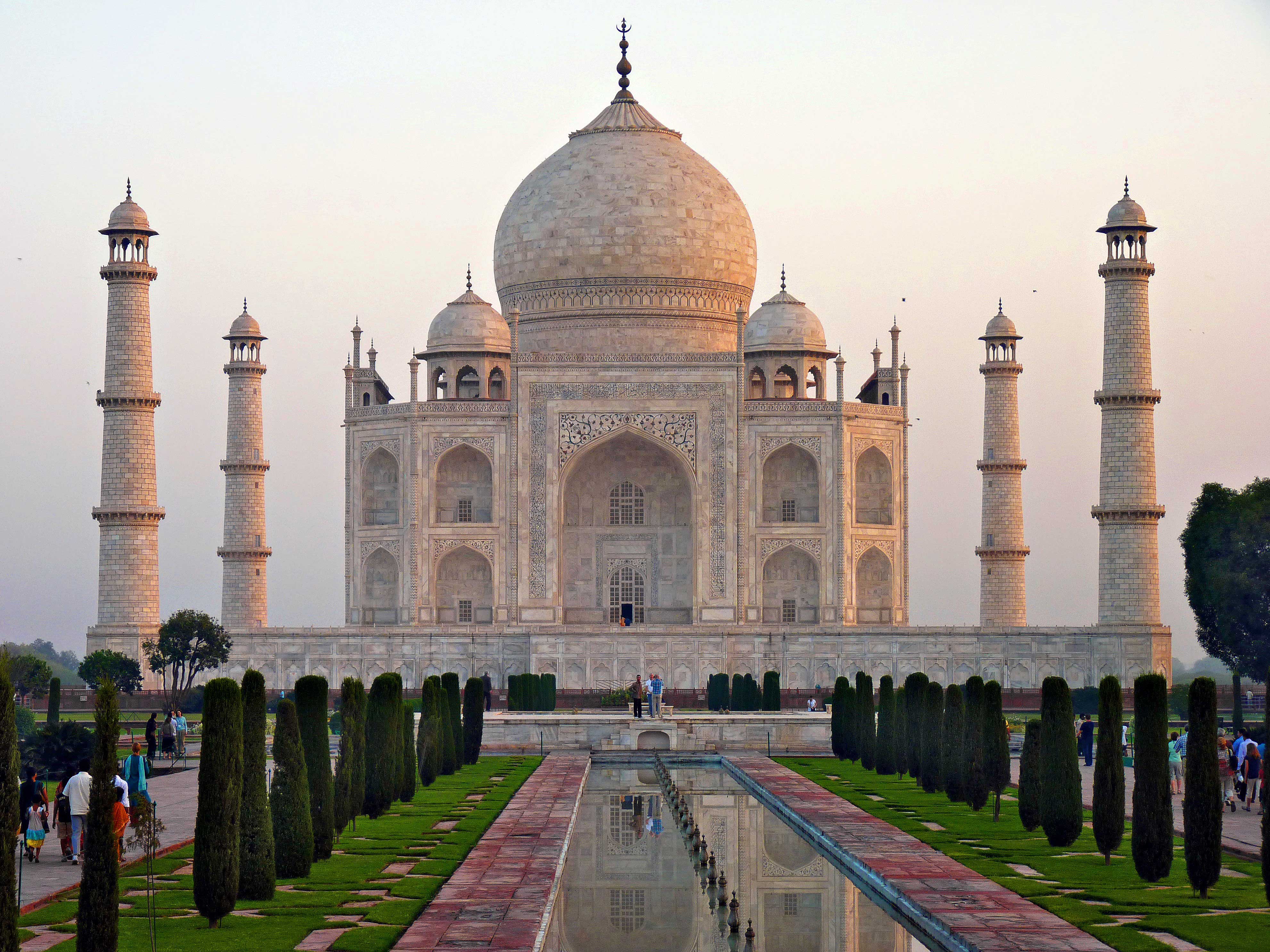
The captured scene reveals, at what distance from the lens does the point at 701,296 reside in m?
37.5

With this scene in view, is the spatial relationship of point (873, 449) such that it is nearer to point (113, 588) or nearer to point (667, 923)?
point (113, 588)

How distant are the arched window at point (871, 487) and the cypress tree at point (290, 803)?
24695mm

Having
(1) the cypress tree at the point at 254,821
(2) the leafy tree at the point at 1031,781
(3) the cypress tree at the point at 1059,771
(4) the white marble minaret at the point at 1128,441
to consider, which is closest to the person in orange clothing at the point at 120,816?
(1) the cypress tree at the point at 254,821

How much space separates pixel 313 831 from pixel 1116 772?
5.35 m

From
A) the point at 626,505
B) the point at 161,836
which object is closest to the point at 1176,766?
the point at 161,836

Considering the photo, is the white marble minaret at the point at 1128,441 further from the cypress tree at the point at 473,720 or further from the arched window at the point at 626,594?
the cypress tree at the point at 473,720

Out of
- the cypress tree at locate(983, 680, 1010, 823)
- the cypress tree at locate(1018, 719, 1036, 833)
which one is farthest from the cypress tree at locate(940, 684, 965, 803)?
the cypress tree at locate(1018, 719, 1036, 833)

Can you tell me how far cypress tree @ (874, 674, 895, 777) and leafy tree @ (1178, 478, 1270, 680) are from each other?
10.0 meters

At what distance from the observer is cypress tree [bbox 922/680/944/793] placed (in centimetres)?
1778

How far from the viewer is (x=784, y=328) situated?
120 feet

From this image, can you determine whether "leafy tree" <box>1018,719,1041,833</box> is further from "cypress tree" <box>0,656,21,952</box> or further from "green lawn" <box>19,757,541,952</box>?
"cypress tree" <box>0,656,21,952</box>

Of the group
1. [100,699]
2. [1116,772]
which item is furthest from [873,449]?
[100,699]

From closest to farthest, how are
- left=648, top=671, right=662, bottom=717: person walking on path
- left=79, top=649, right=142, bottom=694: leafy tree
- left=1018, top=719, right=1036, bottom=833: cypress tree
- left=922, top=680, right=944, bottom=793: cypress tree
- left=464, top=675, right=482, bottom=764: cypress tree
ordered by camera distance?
left=1018, top=719, right=1036, bottom=833: cypress tree → left=922, top=680, right=944, bottom=793: cypress tree → left=464, top=675, right=482, bottom=764: cypress tree → left=648, top=671, right=662, bottom=717: person walking on path → left=79, top=649, right=142, bottom=694: leafy tree

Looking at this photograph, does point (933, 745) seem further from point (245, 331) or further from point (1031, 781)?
A: point (245, 331)
